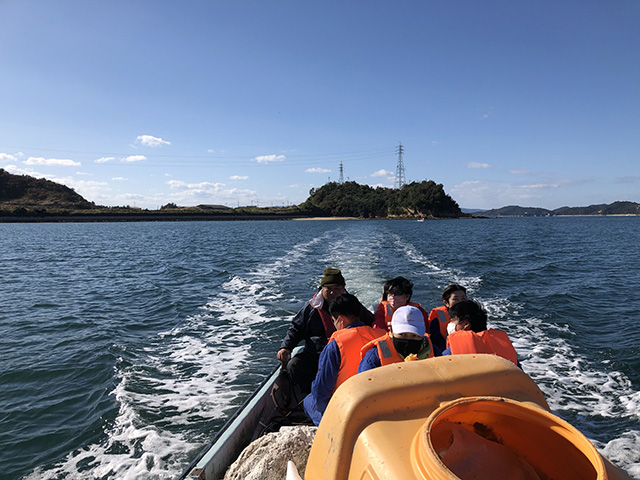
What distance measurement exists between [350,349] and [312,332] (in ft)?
6.54

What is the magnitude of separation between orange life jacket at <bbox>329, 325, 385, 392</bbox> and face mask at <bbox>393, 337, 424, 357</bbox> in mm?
308

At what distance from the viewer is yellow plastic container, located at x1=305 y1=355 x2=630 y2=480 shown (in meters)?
1.67

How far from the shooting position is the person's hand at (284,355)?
4.88 meters

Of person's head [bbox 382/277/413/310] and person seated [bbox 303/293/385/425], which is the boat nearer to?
person seated [bbox 303/293/385/425]

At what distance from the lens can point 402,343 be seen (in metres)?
2.91

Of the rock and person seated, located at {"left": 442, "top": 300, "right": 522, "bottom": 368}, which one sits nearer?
the rock

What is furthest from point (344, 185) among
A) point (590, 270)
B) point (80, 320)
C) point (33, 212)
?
point (80, 320)

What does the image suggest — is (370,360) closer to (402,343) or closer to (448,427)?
(402,343)

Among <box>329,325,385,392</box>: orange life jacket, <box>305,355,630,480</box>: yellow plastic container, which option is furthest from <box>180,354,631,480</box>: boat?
<box>329,325,385,392</box>: orange life jacket

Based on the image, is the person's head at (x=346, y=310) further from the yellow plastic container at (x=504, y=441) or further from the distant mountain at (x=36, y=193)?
the distant mountain at (x=36, y=193)

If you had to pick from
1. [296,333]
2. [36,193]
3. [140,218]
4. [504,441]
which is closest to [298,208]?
[140,218]

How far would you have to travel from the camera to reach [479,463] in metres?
1.81

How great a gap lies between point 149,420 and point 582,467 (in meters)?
5.61

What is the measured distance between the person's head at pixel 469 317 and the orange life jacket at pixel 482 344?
0.87ft
